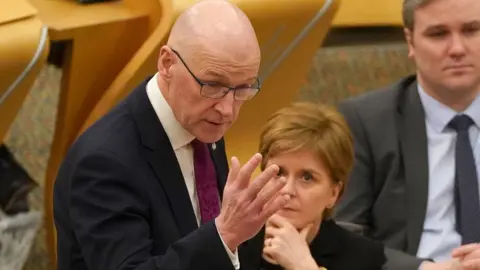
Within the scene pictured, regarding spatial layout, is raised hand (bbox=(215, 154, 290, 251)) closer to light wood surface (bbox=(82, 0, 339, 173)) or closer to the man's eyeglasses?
the man's eyeglasses

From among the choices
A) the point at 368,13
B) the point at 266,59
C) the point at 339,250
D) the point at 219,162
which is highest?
the point at 219,162

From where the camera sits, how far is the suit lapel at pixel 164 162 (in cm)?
164

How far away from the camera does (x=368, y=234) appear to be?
213 cm

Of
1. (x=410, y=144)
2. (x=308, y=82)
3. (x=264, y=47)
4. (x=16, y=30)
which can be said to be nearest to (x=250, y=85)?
(x=410, y=144)

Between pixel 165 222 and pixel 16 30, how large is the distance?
2.55 ft

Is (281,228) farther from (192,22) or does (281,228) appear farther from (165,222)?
(192,22)

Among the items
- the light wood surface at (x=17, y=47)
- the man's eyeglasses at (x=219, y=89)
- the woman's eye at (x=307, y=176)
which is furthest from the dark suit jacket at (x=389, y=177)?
the light wood surface at (x=17, y=47)

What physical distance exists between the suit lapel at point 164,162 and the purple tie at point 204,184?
6 cm

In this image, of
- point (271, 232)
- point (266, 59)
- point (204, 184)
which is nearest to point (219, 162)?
point (204, 184)

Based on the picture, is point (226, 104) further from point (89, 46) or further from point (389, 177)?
point (89, 46)

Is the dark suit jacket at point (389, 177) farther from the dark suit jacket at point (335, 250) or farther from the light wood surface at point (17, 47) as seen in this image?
the light wood surface at point (17, 47)

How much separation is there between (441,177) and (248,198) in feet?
2.78

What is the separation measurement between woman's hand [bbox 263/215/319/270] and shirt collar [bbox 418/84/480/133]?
1.92 feet

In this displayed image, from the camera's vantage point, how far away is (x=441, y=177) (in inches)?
83.6
